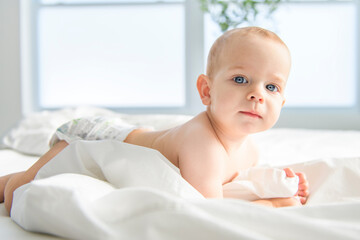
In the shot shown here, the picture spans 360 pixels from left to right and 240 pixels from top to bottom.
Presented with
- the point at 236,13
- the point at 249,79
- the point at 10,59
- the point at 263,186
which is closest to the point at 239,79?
the point at 249,79

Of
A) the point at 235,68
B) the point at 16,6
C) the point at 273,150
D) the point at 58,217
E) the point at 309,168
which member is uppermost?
the point at 16,6

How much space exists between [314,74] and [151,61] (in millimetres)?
1430

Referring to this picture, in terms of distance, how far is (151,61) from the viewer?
3.48 m

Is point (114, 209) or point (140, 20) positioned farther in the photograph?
point (140, 20)

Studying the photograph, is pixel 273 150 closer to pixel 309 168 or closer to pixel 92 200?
pixel 309 168

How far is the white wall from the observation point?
3.29 meters

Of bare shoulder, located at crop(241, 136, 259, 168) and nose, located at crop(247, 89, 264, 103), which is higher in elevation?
nose, located at crop(247, 89, 264, 103)

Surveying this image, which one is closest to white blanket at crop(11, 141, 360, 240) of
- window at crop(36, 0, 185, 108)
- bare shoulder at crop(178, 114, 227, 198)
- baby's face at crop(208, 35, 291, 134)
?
bare shoulder at crop(178, 114, 227, 198)

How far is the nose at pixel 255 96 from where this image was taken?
3.15 ft

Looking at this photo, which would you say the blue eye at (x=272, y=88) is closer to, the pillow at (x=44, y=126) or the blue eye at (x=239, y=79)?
the blue eye at (x=239, y=79)

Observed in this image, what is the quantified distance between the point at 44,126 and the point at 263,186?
4.74 feet

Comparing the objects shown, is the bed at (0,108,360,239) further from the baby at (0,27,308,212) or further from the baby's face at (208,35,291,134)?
the baby's face at (208,35,291,134)

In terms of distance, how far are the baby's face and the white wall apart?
2.75 metres

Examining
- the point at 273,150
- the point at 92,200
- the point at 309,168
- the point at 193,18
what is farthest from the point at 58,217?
the point at 193,18
